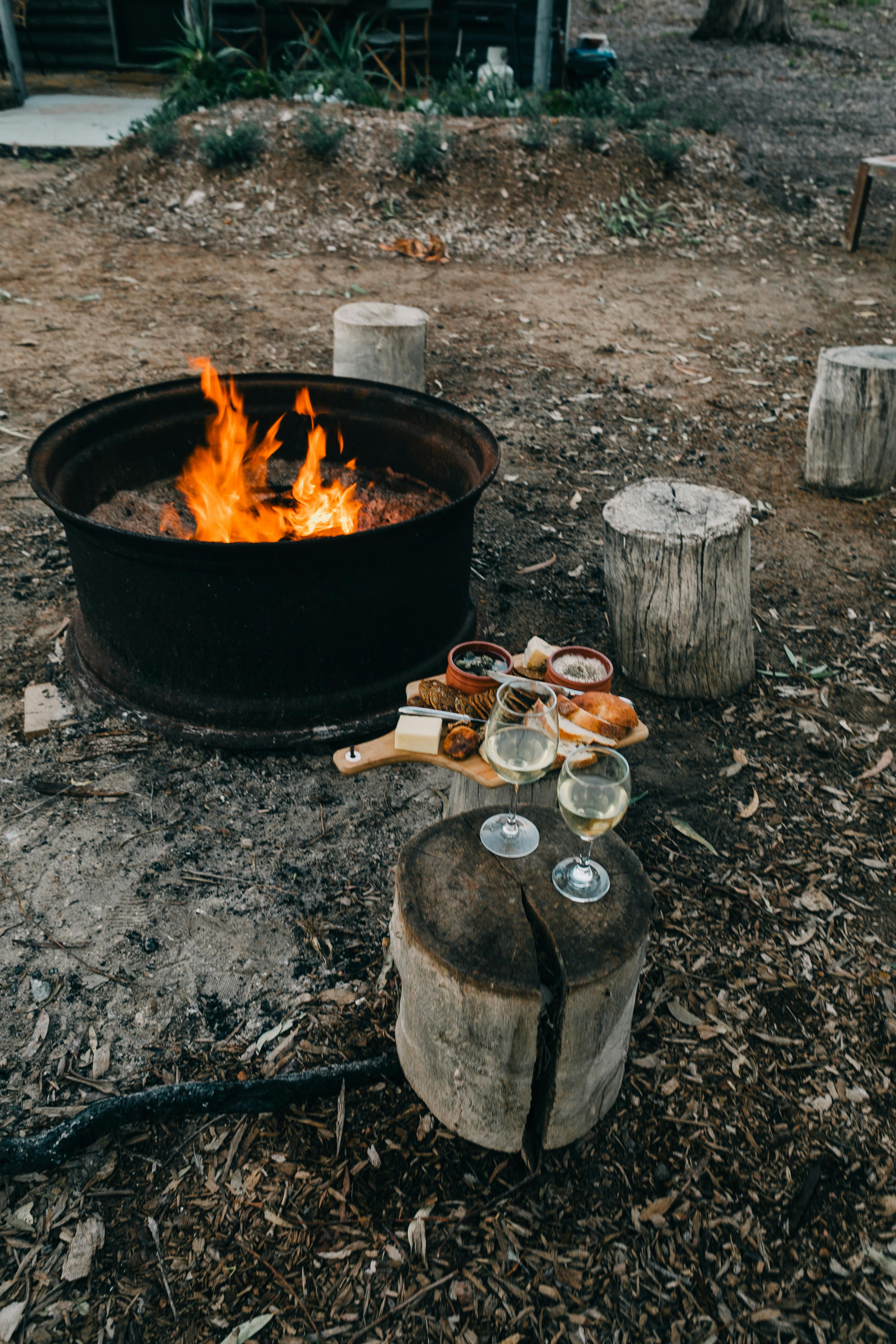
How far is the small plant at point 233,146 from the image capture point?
10.3m

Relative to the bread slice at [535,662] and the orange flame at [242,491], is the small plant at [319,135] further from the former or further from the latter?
the bread slice at [535,662]

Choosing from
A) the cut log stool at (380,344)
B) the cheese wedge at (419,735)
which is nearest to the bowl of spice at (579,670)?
the cheese wedge at (419,735)

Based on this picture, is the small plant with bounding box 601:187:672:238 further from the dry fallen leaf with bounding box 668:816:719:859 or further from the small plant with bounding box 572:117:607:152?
the dry fallen leaf with bounding box 668:816:719:859

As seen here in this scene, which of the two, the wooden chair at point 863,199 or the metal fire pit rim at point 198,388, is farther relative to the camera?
the wooden chair at point 863,199

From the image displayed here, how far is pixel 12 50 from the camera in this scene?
12.7 metres

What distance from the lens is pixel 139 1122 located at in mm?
2502

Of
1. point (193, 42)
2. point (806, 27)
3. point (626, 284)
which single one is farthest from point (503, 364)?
point (806, 27)

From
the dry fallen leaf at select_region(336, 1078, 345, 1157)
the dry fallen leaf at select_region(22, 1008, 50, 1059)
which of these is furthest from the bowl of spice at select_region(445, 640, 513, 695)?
the dry fallen leaf at select_region(22, 1008, 50, 1059)

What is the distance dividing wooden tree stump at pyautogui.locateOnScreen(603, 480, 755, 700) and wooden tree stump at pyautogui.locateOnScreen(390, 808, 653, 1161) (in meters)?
1.77

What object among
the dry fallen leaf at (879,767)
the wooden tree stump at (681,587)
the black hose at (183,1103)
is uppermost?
the wooden tree stump at (681,587)

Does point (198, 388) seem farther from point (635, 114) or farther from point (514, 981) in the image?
point (635, 114)

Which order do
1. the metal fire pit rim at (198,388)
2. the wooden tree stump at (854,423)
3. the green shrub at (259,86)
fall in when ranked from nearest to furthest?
the metal fire pit rim at (198,388), the wooden tree stump at (854,423), the green shrub at (259,86)

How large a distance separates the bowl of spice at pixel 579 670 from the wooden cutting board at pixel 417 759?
0.22m

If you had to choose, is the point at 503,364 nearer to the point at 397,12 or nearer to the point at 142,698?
the point at 142,698
